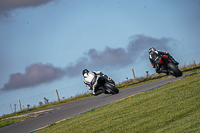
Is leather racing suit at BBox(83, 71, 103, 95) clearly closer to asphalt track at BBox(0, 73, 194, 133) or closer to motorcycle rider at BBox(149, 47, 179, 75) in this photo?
motorcycle rider at BBox(149, 47, 179, 75)

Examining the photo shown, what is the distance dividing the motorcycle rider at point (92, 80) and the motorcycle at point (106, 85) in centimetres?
7

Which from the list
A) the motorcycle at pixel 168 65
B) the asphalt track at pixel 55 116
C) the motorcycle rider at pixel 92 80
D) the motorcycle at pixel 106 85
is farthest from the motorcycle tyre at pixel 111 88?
the asphalt track at pixel 55 116

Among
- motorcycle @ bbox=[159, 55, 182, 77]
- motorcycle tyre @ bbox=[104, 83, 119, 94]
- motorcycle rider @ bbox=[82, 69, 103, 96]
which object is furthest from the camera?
motorcycle @ bbox=[159, 55, 182, 77]

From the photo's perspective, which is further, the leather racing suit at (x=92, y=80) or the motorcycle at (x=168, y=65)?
the motorcycle at (x=168, y=65)

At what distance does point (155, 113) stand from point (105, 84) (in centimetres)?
549

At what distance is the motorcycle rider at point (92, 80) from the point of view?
5105 millimetres

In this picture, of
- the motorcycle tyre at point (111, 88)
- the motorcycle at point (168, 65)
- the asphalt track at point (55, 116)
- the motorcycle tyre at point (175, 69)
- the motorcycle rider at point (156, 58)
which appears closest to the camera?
the motorcycle tyre at point (111, 88)

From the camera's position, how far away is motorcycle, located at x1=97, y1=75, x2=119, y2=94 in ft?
16.1

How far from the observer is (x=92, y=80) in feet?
17.0

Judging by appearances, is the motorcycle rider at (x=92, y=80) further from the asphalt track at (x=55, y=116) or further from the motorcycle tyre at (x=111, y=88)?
the asphalt track at (x=55, y=116)

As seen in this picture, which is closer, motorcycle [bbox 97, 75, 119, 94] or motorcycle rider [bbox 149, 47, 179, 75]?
motorcycle [bbox 97, 75, 119, 94]

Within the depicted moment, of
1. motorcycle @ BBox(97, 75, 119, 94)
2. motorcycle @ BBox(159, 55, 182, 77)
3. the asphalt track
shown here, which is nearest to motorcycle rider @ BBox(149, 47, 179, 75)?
motorcycle @ BBox(159, 55, 182, 77)

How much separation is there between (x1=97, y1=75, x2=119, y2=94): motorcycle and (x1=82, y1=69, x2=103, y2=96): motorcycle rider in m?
0.07

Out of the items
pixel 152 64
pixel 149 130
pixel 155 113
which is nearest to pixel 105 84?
pixel 152 64
